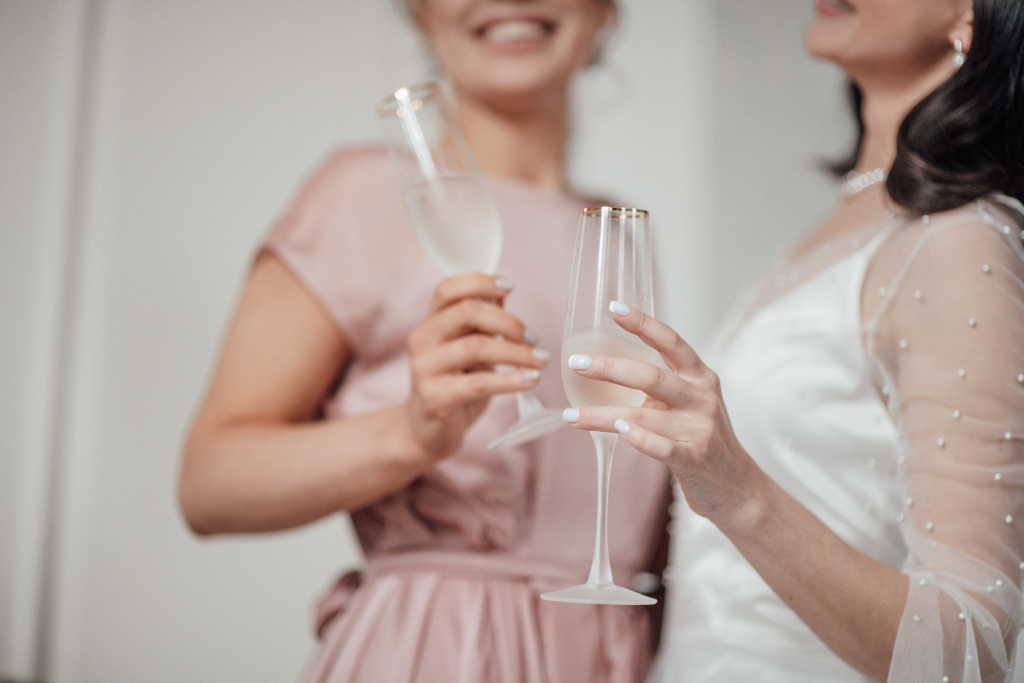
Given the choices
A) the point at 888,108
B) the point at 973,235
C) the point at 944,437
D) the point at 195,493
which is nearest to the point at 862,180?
the point at 888,108

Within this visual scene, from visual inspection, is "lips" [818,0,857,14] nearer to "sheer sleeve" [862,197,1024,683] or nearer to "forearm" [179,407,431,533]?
"sheer sleeve" [862,197,1024,683]

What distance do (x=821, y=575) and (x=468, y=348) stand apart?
42cm

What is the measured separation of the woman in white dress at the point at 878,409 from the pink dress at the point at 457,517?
11 cm

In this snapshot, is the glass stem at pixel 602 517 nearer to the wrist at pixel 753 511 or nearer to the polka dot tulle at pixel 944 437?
the wrist at pixel 753 511

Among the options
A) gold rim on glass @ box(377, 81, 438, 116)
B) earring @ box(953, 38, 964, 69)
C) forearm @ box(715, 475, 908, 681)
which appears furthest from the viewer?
earring @ box(953, 38, 964, 69)

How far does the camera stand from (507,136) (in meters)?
1.63

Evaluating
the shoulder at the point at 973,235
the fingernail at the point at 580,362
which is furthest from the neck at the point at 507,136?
the fingernail at the point at 580,362

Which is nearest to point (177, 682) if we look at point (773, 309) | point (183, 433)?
point (183, 433)

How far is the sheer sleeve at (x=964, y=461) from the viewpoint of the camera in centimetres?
90

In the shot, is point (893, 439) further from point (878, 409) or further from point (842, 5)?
point (842, 5)

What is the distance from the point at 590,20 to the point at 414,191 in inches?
28.9

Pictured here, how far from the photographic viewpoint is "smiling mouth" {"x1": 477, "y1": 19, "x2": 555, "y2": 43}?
59.0 inches

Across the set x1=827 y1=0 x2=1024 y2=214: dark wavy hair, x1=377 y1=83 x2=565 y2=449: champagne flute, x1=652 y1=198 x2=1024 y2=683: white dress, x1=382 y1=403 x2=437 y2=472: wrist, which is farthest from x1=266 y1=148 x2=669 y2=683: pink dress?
x1=827 y1=0 x2=1024 y2=214: dark wavy hair

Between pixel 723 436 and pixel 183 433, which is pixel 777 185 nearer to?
pixel 183 433
